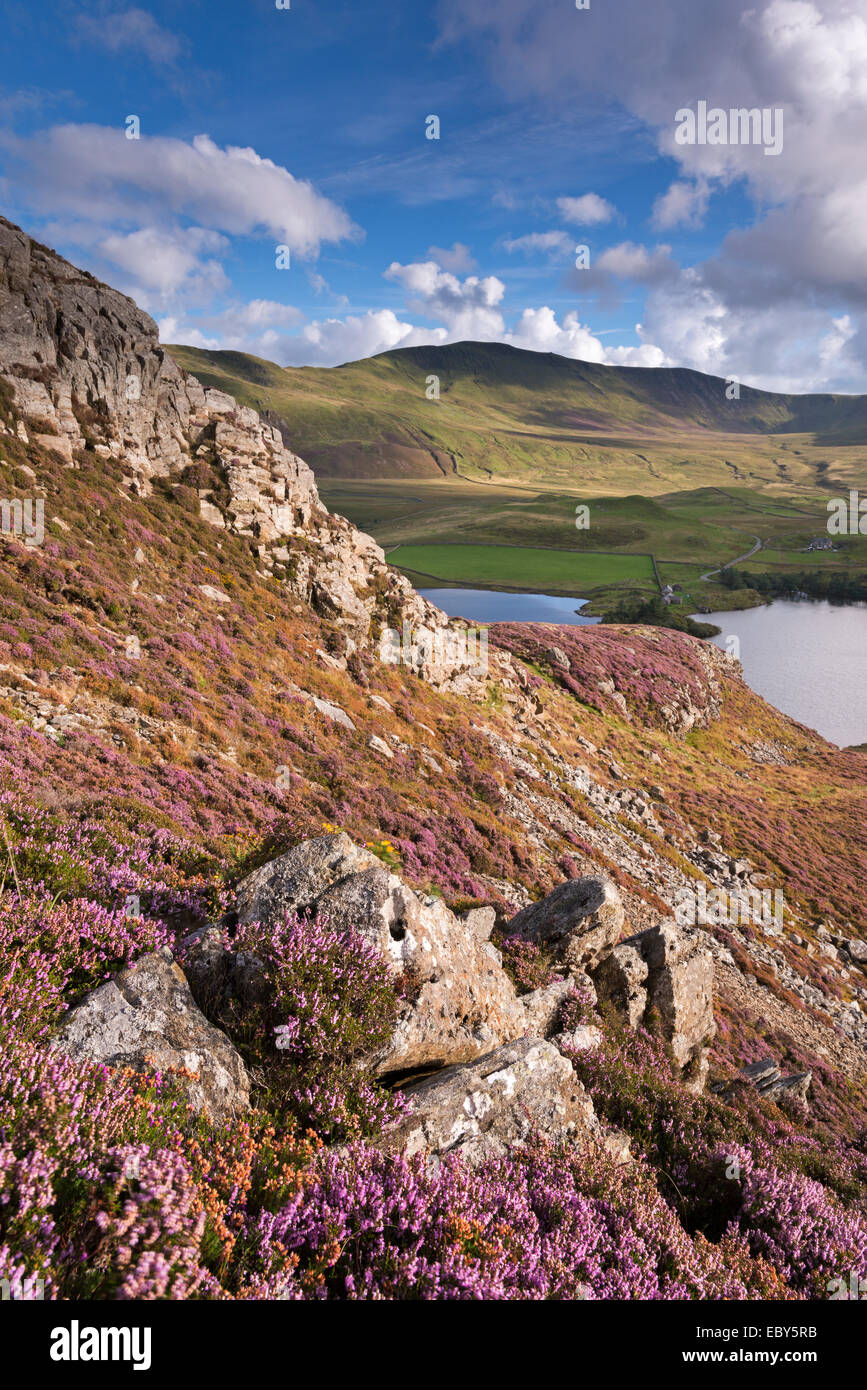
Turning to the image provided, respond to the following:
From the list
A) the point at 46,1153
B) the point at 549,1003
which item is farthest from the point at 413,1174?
the point at 549,1003

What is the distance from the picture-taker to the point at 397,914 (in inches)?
287

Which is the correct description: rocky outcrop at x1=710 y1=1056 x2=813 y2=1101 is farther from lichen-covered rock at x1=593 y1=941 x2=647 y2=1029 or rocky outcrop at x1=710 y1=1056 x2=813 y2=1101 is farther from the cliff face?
the cliff face

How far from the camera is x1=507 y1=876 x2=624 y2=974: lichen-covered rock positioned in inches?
444

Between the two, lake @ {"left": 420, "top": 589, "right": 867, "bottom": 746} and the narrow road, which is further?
the narrow road

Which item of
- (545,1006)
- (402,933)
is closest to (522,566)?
(545,1006)

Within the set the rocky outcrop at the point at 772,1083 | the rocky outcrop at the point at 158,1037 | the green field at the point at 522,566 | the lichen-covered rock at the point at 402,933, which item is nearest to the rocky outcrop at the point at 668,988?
the rocky outcrop at the point at 772,1083

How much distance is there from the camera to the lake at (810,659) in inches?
3066

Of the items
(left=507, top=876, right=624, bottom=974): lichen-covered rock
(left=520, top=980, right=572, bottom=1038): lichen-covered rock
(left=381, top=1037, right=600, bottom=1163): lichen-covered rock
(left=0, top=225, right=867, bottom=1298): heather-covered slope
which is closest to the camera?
(left=0, top=225, right=867, bottom=1298): heather-covered slope

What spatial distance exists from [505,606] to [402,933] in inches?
4493

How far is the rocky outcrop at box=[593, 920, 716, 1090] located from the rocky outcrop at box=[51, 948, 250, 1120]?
8.64m

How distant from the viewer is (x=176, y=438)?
26.9 m

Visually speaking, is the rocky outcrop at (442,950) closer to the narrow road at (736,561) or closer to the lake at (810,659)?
the lake at (810,659)

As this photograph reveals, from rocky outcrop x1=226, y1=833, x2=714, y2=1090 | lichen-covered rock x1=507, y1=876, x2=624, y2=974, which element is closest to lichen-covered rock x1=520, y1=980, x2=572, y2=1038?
rocky outcrop x1=226, y1=833, x2=714, y2=1090

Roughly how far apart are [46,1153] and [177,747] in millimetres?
12189
